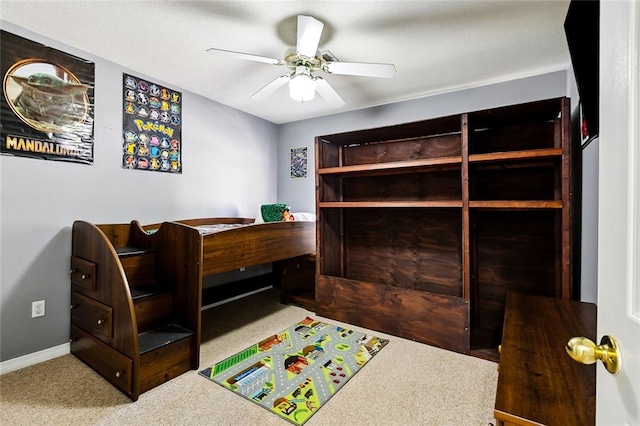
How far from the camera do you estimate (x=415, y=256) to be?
3047 mm

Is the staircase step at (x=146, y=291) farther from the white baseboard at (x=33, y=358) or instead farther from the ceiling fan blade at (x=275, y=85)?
the ceiling fan blade at (x=275, y=85)

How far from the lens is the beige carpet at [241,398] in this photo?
5.33 ft

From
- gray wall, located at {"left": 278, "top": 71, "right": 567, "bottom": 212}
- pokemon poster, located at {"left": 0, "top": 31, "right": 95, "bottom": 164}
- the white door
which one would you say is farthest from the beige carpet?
gray wall, located at {"left": 278, "top": 71, "right": 567, "bottom": 212}

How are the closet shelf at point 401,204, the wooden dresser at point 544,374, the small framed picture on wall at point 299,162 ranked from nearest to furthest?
the wooden dresser at point 544,374 < the closet shelf at point 401,204 < the small framed picture on wall at point 299,162

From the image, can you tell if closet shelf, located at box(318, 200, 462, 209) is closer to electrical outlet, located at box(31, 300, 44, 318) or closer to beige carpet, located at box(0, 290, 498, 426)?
beige carpet, located at box(0, 290, 498, 426)

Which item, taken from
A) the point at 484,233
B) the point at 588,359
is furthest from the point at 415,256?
the point at 588,359

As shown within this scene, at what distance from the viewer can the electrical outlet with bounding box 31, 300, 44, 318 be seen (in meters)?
2.24

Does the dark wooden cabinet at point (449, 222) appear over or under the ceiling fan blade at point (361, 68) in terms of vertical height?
under

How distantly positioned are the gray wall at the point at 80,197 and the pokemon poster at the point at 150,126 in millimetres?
66

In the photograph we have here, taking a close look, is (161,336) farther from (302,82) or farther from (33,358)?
(302,82)

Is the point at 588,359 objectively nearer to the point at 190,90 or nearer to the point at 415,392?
the point at 415,392

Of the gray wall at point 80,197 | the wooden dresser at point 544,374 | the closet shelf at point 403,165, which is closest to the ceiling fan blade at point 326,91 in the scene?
the closet shelf at point 403,165

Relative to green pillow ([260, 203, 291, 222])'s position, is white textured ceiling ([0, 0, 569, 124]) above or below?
above

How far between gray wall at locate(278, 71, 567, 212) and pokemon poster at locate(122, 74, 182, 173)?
160 cm
